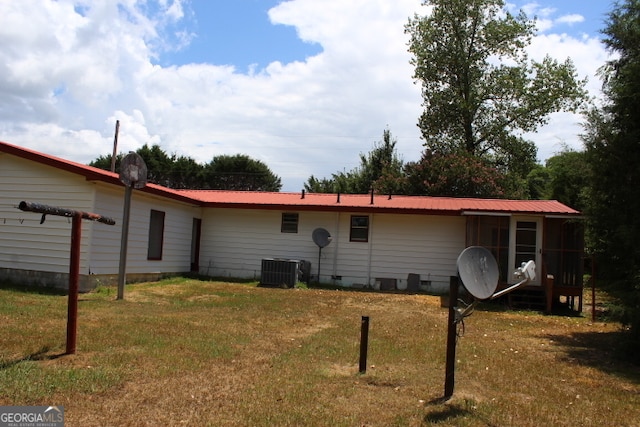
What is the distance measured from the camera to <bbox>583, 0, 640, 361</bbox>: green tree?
794 centimetres

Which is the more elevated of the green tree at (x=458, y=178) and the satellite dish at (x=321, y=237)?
the green tree at (x=458, y=178)

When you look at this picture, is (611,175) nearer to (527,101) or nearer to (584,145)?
(584,145)

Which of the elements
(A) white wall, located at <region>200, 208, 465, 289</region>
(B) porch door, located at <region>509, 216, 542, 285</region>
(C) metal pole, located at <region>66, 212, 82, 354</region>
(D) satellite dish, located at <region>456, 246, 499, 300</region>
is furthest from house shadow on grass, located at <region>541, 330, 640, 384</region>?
(C) metal pole, located at <region>66, 212, 82, 354</region>

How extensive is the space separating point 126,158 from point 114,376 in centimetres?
639

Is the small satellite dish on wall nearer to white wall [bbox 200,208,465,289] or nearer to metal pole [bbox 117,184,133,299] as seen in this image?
white wall [bbox 200,208,465,289]

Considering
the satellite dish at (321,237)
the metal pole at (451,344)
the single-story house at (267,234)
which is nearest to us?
the metal pole at (451,344)

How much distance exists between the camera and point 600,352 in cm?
816

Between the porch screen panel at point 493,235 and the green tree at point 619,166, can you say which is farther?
the porch screen panel at point 493,235

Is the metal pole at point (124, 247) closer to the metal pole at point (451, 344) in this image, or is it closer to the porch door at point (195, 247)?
the porch door at point (195, 247)

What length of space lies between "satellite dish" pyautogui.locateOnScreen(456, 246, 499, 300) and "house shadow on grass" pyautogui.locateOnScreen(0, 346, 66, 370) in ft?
14.8

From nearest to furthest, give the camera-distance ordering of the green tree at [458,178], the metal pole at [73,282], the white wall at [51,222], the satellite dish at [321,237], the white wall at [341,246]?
the metal pole at [73,282] < the white wall at [51,222] < the white wall at [341,246] < the satellite dish at [321,237] < the green tree at [458,178]

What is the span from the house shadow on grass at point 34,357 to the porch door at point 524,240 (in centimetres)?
1153

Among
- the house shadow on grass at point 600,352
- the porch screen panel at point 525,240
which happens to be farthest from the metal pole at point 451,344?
the porch screen panel at point 525,240

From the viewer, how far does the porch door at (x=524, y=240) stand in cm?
1404
